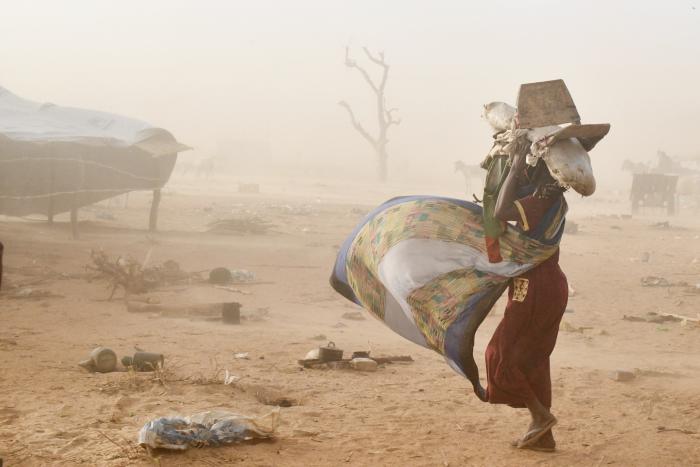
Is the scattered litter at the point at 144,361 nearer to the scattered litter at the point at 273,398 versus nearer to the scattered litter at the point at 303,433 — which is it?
the scattered litter at the point at 273,398

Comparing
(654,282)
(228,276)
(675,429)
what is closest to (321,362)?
(675,429)

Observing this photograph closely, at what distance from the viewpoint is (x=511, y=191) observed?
3.73m

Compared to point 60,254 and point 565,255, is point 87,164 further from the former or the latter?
point 565,255

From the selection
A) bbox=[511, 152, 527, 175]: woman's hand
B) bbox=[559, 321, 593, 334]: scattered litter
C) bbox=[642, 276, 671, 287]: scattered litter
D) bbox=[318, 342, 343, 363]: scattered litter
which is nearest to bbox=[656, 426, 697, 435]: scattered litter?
bbox=[511, 152, 527, 175]: woman's hand

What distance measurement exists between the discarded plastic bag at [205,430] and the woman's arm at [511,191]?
62.9 inches

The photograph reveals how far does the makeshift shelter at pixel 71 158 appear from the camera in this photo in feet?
40.1

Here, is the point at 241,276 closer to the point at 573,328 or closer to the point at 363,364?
the point at 573,328

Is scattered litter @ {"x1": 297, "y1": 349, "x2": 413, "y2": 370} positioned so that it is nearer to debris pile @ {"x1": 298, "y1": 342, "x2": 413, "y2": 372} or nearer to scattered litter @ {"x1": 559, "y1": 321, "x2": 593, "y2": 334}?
debris pile @ {"x1": 298, "y1": 342, "x2": 413, "y2": 372}

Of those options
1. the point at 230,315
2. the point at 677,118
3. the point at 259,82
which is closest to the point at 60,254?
the point at 230,315

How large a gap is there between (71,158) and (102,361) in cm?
810

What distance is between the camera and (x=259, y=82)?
72.6 metres

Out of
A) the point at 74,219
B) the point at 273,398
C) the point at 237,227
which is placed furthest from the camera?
the point at 237,227

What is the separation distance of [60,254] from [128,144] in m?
3.04

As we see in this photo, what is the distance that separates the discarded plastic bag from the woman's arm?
1597 millimetres
